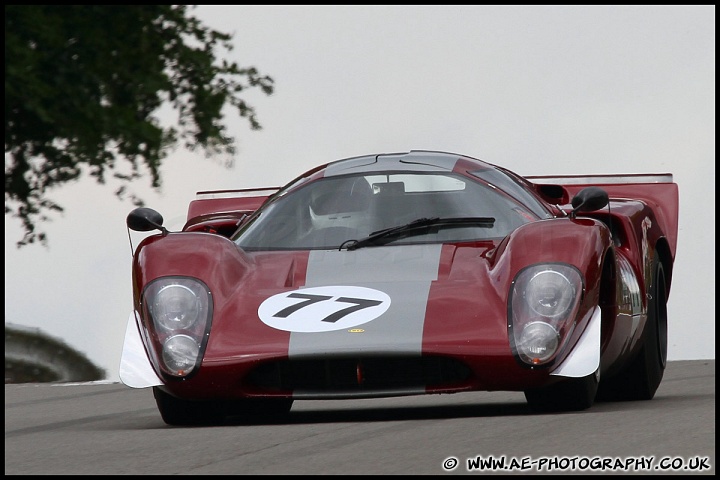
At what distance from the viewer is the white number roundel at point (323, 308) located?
504cm

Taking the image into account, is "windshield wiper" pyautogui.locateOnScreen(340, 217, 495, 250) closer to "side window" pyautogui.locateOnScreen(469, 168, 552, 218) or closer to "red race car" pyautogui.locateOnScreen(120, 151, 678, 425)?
"red race car" pyautogui.locateOnScreen(120, 151, 678, 425)

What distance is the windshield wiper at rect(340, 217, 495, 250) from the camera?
5.70 m

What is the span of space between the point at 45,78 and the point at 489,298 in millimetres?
10403

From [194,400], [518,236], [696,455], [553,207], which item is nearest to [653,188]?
[553,207]

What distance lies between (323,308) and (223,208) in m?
2.88

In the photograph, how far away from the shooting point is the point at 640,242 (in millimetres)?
6445

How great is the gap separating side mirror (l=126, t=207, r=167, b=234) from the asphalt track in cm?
80

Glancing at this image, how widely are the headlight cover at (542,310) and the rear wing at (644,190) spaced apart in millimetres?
2162

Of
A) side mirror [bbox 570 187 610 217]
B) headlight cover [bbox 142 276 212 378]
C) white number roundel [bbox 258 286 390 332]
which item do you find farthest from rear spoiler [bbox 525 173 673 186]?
headlight cover [bbox 142 276 212 378]

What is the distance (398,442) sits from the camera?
4.39 meters

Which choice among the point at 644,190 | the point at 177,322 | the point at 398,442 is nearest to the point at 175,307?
the point at 177,322

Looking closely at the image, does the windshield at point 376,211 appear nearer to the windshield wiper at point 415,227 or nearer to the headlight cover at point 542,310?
the windshield wiper at point 415,227

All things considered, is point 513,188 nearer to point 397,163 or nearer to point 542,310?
point 397,163

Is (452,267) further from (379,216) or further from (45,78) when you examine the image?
(45,78)
